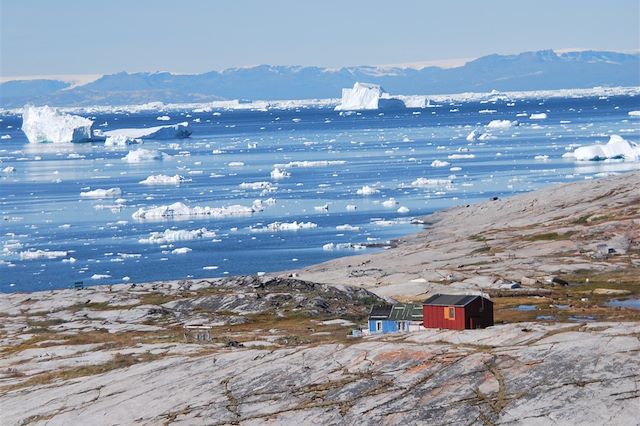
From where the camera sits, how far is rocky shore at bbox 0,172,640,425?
38656 mm

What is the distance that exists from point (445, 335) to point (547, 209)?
5293cm

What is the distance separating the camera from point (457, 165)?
153m

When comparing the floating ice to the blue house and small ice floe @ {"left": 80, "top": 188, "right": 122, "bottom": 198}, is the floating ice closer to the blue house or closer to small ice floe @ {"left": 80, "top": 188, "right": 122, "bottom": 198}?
small ice floe @ {"left": 80, "top": 188, "right": 122, "bottom": 198}

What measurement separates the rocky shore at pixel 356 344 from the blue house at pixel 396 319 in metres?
1.99

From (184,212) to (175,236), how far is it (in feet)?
43.8

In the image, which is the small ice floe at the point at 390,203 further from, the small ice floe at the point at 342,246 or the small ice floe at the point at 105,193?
the small ice floe at the point at 105,193

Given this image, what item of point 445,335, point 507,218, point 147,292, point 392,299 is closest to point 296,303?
point 392,299

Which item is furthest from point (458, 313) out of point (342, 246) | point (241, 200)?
point (241, 200)

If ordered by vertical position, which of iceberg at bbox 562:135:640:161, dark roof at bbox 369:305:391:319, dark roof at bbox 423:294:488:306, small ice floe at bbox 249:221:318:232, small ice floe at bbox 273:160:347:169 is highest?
dark roof at bbox 423:294:488:306

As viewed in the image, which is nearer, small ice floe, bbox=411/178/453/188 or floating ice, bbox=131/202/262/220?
floating ice, bbox=131/202/262/220

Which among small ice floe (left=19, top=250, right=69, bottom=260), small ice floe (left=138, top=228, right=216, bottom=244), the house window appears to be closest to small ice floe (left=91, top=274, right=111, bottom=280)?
small ice floe (left=19, top=250, right=69, bottom=260)

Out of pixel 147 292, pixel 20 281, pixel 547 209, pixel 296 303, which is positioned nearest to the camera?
pixel 296 303

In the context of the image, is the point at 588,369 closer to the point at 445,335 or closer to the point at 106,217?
the point at 445,335

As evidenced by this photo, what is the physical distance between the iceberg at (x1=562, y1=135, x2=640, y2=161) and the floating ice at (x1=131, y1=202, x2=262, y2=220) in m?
47.8
